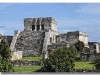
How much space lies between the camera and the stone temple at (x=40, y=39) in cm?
2916

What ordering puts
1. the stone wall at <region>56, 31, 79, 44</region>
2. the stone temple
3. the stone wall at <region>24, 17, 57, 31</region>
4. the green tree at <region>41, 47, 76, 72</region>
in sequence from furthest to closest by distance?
the stone wall at <region>24, 17, 57, 31</region> < the stone wall at <region>56, 31, 79, 44</region> < the stone temple < the green tree at <region>41, 47, 76, 72</region>

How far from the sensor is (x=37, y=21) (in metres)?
34.2

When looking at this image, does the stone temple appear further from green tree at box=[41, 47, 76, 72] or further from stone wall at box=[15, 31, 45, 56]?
green tree at box=[41, 47, 76, 72]

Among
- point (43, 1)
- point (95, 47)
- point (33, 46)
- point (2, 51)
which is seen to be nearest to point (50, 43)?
point (33, 46)

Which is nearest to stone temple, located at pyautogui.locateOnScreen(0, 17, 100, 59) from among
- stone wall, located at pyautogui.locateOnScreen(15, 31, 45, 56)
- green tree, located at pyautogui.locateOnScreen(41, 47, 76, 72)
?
stone wall, located at pyautogui.locateOnScreen(15, 31, 45, 56)

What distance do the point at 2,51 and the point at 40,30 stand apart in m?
10.1

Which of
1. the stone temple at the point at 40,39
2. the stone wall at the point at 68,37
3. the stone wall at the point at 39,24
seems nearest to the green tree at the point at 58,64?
the stone temple at the point at 40,39

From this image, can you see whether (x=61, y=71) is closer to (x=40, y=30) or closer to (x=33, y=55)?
(x=33, y=55)

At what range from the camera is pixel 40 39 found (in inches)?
1212

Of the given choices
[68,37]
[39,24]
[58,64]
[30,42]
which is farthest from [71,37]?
[58,64]

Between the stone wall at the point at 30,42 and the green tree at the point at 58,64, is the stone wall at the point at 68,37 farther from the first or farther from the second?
the green tree at the point at 58,64

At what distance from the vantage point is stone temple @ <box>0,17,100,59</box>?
1148 inches

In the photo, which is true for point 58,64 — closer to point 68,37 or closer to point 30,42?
point 30,42

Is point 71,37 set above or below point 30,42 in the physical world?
above
